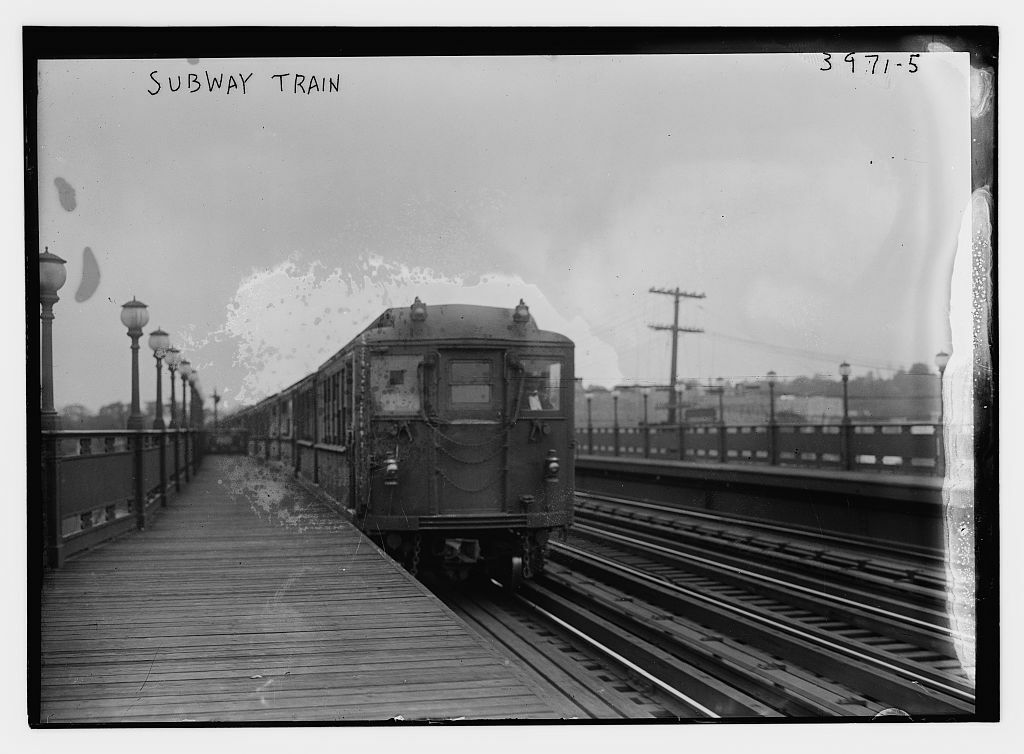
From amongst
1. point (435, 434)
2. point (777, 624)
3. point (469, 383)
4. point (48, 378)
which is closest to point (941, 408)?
point (777, 624)

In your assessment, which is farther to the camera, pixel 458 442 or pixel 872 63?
pixel 458 442

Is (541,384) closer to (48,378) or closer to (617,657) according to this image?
(617,657)

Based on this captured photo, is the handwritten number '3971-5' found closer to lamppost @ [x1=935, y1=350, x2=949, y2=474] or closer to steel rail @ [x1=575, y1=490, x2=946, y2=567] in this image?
lamppost @ [x1=935, y1=350, x2=949, y2=474]

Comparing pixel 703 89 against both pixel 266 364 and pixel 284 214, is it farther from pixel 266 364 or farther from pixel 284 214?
pixel 266 364

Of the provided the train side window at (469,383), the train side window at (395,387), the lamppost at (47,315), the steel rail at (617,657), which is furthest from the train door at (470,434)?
the lamppost at (47,315)

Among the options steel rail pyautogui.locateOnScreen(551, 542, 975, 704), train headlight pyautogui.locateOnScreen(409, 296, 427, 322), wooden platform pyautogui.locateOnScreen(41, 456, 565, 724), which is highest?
train headlight pyautogui.locateOnScreen(409, 296, 427, 322)

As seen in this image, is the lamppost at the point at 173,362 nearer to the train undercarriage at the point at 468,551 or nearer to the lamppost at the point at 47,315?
the lamppost at the point at 47,315

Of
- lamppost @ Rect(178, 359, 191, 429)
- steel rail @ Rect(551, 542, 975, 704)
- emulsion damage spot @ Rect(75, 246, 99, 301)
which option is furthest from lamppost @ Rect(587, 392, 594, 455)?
emulsion damage spot @ Rect(75, 246, 99, 301)

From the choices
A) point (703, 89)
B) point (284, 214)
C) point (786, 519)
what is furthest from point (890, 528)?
point (284, 214)
